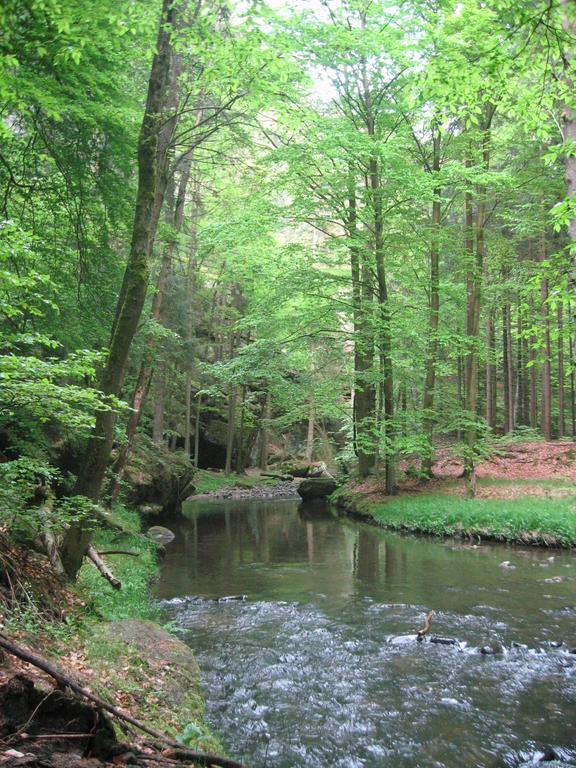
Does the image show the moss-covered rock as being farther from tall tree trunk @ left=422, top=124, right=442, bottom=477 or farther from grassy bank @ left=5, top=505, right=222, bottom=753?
tall tree trunk @ left=422, top=124, right=442, bottom=477

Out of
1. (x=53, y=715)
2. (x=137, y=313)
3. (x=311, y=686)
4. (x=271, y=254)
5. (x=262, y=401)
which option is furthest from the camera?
(x=262, y=401)

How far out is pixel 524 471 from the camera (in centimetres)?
1945

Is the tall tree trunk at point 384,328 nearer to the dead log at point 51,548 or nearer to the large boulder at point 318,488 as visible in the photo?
the large boulder at point 318,488

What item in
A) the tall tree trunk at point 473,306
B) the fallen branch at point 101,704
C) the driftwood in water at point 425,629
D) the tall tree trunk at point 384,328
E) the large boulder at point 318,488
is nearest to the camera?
the fallen branch at point 101,704

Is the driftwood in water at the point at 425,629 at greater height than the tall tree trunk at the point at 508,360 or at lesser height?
lesser

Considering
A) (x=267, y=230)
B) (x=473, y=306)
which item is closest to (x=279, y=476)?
(x=473, y=306)

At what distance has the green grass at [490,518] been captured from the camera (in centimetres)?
1330

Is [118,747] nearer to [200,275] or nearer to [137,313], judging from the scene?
[137,313]

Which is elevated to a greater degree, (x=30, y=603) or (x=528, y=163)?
(x=528, y=163)

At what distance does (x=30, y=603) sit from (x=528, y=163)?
62.2 ft

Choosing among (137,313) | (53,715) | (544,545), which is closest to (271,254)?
(544,545)

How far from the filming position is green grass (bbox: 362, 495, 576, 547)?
13305mm

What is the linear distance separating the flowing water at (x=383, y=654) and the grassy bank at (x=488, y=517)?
717 mm

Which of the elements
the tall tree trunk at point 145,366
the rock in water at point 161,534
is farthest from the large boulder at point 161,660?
the rock in water at point 161,534
